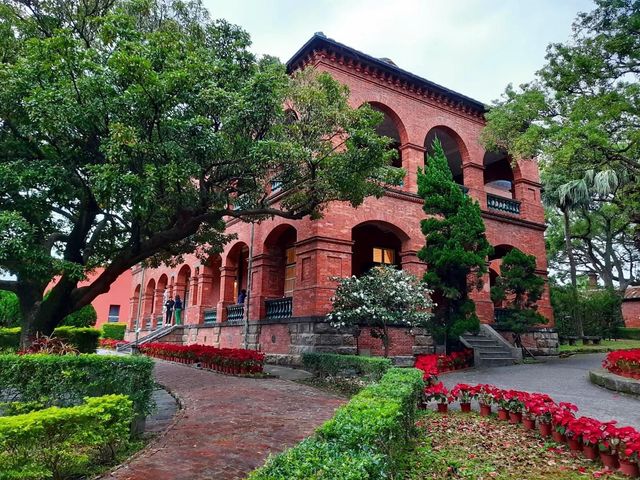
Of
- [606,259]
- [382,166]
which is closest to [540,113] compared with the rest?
[382,166]

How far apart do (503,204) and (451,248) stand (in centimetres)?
654

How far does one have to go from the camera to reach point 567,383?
10062 millimetres

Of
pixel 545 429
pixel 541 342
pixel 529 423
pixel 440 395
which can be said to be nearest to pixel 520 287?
pixel 541 342

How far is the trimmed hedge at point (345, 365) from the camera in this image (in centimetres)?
884

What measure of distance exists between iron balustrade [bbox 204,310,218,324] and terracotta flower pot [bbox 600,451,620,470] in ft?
53.5

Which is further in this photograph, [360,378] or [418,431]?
[360,378]

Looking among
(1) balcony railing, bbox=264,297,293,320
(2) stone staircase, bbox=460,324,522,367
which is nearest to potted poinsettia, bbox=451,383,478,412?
(2) stone staircase, bbox=460,324,522,367

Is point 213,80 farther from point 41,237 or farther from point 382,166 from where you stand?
point 41,237

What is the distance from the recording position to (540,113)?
13.1 m

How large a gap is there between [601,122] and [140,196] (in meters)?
11.6

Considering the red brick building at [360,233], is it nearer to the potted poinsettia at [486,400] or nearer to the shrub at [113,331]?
the potted poinsettia at [486,400]

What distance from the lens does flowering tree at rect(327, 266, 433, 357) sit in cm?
1127

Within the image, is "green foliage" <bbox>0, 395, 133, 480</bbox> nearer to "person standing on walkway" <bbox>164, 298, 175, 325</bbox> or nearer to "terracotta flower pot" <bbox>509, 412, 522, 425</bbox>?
"terracotta flower pot" <bbox>509, 412, 522, 425</bbox>

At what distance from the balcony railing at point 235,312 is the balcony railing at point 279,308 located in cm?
169
